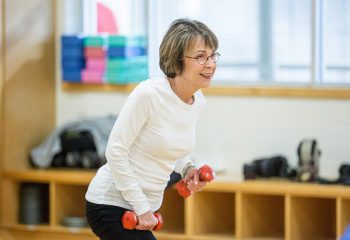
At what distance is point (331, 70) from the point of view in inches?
189

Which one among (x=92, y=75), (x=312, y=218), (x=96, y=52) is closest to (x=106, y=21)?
(x=96, y=52)

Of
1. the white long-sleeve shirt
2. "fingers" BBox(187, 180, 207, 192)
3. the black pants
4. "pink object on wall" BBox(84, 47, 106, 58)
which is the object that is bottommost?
the black pants

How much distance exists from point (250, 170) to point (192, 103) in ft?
6.30

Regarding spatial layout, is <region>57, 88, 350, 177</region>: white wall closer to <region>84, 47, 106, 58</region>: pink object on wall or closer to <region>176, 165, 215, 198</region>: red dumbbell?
<region>84, 47, 106, 58</region>: pink object on wall

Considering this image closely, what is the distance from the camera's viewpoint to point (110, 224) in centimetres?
265

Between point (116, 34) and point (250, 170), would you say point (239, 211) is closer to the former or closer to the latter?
point (250, 170)

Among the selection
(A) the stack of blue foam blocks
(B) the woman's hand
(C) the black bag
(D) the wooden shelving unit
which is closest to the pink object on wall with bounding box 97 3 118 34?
(A) the stack of blue foam blocks

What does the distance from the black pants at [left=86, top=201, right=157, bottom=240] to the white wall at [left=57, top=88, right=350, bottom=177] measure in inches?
89.4

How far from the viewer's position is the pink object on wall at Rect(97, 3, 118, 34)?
526 centimetres

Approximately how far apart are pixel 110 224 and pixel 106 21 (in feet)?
9.24

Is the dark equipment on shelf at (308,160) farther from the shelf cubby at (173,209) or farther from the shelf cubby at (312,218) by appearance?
the shelf cubby at (173,209)

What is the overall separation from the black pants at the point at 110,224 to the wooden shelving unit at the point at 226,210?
1.89 meters

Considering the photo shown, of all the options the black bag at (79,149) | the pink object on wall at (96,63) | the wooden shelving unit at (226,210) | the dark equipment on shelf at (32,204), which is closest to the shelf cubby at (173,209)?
the wooden shelving unit at (226,210)

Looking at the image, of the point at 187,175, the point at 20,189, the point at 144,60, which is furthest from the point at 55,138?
the point at 187,175
